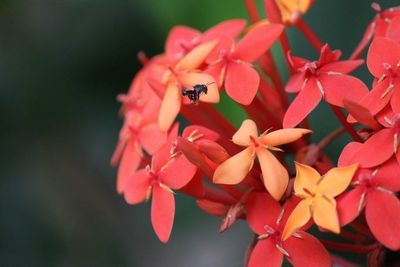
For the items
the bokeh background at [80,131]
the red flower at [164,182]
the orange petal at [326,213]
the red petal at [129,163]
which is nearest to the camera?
the orange petal at [326,213]

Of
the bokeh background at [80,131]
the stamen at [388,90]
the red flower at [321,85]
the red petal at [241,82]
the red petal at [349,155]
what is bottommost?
the bokeh background at [80,131]

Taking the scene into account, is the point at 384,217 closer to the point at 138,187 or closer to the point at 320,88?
the point at 320,88

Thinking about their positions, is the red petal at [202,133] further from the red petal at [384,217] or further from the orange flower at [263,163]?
the red petal at [384,217]

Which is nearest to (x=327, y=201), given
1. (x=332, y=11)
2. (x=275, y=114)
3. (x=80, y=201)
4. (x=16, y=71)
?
(x=275, y=114)

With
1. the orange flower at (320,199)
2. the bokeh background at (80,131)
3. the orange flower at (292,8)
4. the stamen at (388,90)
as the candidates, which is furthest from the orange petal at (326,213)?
the bokeh background at (80,131)

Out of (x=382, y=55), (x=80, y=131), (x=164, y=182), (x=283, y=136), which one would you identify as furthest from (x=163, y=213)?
(x=80, y=131)

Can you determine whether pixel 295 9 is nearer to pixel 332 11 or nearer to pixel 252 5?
pixel 252 5

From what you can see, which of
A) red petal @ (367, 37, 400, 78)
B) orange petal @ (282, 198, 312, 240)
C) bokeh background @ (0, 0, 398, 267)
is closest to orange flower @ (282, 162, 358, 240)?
orange petal @ (282, 198, 312, 240)
